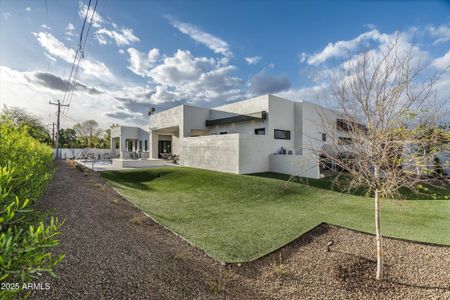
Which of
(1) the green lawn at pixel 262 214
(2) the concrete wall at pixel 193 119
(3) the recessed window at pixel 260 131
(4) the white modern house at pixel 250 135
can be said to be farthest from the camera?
(2) the concrete wall at pixel 193 119

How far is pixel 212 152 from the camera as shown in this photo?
15.5 meters

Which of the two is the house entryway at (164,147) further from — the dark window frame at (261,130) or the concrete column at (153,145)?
the dark window frame at (261,130)

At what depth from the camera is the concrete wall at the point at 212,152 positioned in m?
13.9

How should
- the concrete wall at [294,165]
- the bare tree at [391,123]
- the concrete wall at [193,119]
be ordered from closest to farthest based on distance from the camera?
the bare tree at [391,123]
the concrete wall at [294,165]
the concrete wall at [193,119]

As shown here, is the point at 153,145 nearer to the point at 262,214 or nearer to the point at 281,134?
the point at 281,134

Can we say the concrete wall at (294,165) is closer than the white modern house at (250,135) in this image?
Yes

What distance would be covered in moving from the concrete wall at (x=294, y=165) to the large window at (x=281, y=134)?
7.71 feet

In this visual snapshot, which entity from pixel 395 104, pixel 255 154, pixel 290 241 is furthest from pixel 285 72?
pixel 290 241

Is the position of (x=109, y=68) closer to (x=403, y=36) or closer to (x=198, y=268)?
(x=198, y=268)

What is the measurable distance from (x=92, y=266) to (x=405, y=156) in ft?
19.4

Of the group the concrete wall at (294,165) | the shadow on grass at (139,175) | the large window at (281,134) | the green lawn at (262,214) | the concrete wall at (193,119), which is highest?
the concrete wall at (193,119)

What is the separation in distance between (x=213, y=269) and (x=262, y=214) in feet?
13.0

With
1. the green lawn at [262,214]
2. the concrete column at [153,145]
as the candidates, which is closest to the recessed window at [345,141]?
the green lawn at [262,214]

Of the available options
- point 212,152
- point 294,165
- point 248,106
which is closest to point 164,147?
point 212,152
